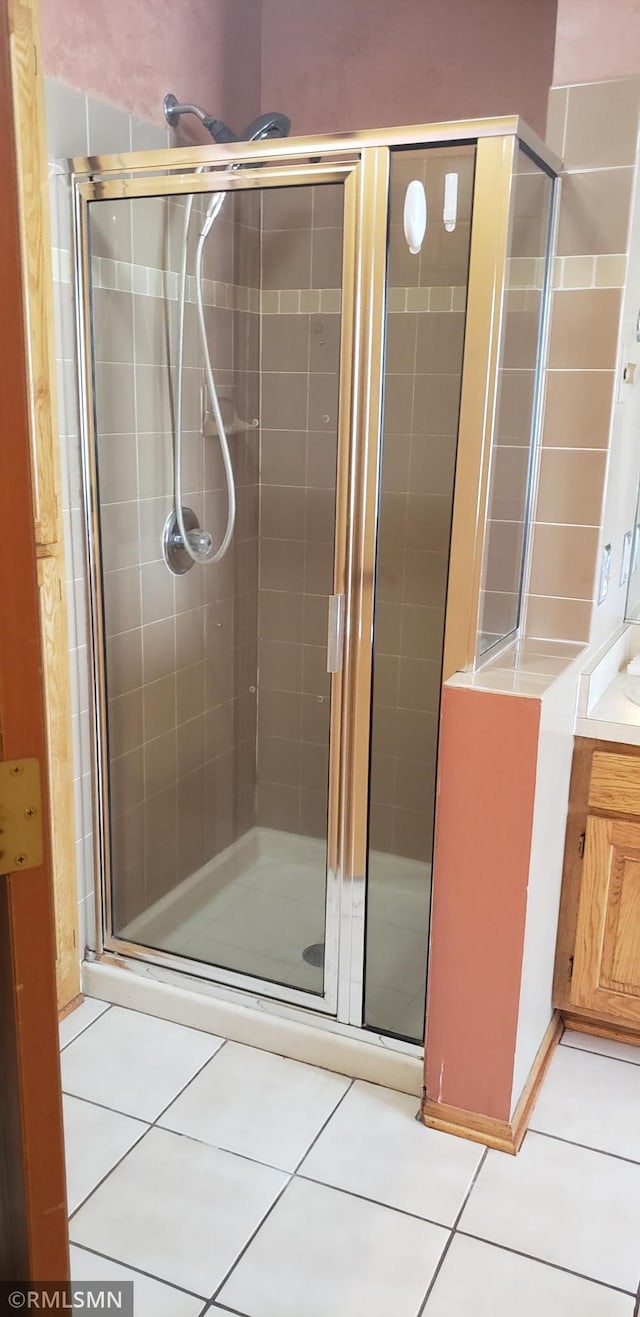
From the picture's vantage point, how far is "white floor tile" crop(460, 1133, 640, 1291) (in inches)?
69.1

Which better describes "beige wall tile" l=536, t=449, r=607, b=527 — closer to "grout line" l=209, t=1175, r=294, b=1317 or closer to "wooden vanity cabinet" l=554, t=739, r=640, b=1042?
"wooden vanity cabinet" l=554, t=739, r=640, b=1042

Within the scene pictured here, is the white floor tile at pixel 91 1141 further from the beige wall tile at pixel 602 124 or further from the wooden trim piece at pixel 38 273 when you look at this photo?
the beige wall tile at pixel 602 124

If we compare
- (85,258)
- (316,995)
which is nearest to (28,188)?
(85,258)

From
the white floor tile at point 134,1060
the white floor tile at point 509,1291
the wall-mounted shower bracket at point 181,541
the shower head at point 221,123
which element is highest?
the shower head at point 221,123

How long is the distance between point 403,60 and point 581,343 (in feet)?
3.71

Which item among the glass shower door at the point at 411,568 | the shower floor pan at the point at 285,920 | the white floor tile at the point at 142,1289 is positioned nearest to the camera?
the white floor tile at the point at 142,1289

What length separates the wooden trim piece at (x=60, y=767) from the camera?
6.98ft

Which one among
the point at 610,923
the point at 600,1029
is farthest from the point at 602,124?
the point at 600,1029

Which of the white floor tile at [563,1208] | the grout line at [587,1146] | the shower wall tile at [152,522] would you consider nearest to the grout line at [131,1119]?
the shower wall tile at [152,522]

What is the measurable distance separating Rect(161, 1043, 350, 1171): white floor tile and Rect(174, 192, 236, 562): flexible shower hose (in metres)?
1.17

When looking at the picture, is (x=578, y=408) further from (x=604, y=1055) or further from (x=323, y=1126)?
(x=323, y=1126)

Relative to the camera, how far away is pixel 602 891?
2.19 metres

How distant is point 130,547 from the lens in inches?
92.5

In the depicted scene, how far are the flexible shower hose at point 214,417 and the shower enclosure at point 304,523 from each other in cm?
2
